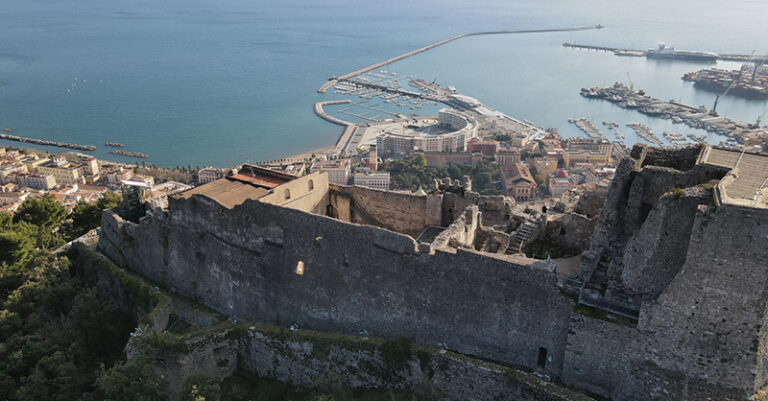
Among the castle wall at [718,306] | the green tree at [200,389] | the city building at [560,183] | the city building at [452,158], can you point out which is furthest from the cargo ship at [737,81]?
the green tree at [200,389]

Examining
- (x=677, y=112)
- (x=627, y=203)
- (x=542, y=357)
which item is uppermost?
(x=627, y=203)

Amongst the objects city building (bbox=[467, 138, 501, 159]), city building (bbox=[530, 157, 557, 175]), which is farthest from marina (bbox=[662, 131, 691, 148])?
city building (bbox=[467, 138, 501, 159])

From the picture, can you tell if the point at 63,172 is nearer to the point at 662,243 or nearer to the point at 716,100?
the point at 662,243

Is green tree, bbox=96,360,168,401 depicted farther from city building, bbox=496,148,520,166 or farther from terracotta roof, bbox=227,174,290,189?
city building, bbox=496,148,520,166

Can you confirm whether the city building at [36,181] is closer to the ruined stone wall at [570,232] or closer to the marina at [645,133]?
the ruined stone wall at [570,232]

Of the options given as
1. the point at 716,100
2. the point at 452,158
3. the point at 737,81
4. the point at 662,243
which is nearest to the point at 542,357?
the point at 662,243

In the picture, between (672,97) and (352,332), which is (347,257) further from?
(672,97)

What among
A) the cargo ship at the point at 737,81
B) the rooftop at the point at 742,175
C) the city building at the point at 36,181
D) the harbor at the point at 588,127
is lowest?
the city building at the point at 36,181
